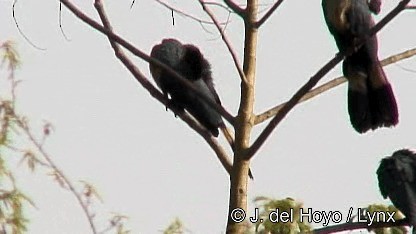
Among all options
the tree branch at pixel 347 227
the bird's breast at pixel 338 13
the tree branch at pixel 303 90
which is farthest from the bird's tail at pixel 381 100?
the tree branch at pixel 303 90

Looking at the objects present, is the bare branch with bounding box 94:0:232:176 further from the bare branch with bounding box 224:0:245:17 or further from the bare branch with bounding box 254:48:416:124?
the bare branch with bounding box 224:0:245:17

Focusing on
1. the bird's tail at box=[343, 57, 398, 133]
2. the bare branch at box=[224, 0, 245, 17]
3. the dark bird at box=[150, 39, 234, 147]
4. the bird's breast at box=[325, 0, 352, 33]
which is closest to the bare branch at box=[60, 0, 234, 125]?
the bare branch at box=[224, 0, 245, 17]

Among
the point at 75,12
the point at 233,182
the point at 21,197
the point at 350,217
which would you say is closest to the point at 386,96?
the point at 350,217

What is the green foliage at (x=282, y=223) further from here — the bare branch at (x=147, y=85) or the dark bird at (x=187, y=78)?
the dark bird at (x=187, y=78)

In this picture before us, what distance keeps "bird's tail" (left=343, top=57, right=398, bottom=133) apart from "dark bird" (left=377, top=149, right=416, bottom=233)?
0.49 m

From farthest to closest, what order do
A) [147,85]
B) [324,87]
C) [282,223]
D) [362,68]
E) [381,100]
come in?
[362,68]
[381,100]
[147,85]
[324,87]
[282,223]

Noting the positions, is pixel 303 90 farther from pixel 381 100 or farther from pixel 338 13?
pixel 338 13

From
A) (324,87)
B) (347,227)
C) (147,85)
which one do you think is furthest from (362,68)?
(347,227)

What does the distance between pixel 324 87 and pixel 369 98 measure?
745mm

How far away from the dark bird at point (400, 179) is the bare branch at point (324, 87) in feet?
2.80

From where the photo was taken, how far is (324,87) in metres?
4.21

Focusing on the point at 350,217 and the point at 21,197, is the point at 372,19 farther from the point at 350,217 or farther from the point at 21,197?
the point at 21,197

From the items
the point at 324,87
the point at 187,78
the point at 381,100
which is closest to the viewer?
the point at 324,87

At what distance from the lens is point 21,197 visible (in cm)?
543
